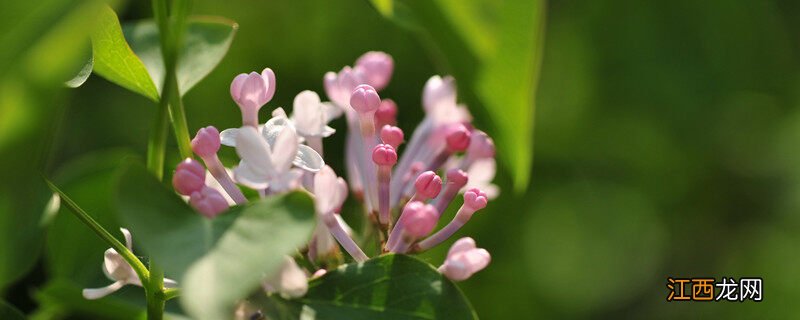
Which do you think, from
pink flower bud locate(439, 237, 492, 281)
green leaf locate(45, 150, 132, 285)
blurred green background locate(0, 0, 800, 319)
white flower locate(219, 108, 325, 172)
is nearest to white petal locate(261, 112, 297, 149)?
white flower locate(219, 108, 325, 172)

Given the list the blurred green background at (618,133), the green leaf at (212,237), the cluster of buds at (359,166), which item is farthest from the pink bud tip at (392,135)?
the blurred green background at (618,133)

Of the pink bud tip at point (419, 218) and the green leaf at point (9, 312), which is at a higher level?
the pink bud tip at point (419, 218)

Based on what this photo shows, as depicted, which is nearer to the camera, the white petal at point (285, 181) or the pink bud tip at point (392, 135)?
the white petal at point (285, 181)

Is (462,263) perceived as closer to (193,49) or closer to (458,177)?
(458,177)

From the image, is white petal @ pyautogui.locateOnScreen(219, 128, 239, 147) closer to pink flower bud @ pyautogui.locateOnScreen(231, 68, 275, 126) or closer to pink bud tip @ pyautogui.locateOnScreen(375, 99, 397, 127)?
pink flower bud @ pyautogui.locateOnScreen(231, 68, 275, 126)

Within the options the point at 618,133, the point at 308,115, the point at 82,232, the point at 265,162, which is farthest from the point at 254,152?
the point at 618,133

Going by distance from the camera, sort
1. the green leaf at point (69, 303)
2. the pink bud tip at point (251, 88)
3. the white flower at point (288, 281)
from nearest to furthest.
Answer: the white flower at point (288, 281) < the pink bud tip at point (251, 88) < the green leaf at point (69, 303)

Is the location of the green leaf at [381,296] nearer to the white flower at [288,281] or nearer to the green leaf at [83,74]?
the white flower at [288,281]
